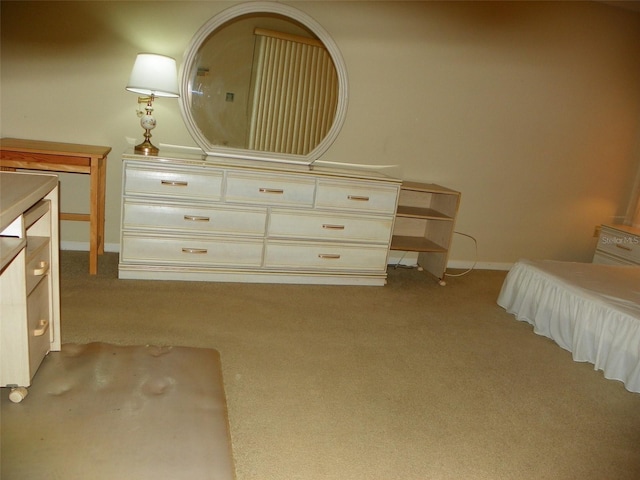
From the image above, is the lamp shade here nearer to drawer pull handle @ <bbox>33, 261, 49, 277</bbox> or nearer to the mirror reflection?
the mirror reflection

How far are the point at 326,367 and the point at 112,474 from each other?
1.08 m

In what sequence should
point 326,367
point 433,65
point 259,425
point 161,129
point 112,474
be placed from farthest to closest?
point 433,65 < point 161,129 < point 326,367 < point 259,425 < point 112,474

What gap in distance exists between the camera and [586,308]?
2.55m

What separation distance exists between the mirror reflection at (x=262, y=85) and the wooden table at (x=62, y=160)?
744mm

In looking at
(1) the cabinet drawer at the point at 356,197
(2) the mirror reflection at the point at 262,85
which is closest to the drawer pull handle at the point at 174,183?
(2) the mirror reflection at the point at 262,85

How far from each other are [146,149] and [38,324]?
1509mm

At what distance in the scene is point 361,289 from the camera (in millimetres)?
3307

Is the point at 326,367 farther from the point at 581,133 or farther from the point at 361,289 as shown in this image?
the point at 581,133

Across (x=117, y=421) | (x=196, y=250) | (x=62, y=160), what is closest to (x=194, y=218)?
(x=196, y=250)

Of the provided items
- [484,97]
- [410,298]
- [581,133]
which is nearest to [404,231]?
[410,298]

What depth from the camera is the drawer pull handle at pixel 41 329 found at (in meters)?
1.63

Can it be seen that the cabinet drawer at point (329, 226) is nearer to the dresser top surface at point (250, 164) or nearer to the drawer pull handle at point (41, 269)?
the dresser top surface at point (250, 164)

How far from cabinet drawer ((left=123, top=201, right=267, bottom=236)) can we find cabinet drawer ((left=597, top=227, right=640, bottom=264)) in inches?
118

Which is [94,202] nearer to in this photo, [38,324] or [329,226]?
[38,324]
